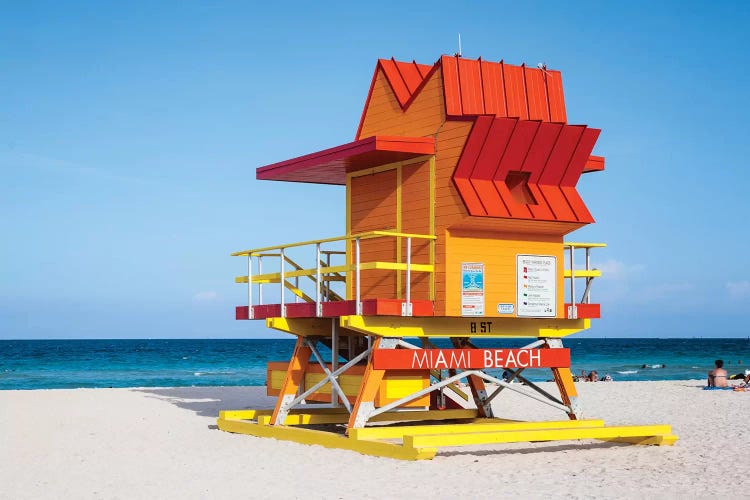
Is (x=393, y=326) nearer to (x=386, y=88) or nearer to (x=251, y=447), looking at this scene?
(x=251, y=447)

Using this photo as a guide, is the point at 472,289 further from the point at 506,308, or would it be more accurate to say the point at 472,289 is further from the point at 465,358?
the point at 465,358

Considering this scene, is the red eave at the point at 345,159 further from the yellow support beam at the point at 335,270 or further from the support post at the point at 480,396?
the support post at the point at 480,396

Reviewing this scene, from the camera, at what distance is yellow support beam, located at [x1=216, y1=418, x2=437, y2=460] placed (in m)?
14.8

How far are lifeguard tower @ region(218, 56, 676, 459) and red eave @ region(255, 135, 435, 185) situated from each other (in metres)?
0.03

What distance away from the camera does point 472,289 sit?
1653 cm

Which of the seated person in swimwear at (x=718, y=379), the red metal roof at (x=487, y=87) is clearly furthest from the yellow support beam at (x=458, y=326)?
the seated person in swimwear at (x=718, y=379)

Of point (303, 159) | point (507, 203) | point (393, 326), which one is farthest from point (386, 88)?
point (393, 326)

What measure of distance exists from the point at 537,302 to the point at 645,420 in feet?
20.7

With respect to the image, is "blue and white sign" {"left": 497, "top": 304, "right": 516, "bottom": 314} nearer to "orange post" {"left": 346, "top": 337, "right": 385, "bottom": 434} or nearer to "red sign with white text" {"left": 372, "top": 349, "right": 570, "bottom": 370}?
"red sign with white text" {"left": 372, "top": 349, "right": 570, "bottom": 370}

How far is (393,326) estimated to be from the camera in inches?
638

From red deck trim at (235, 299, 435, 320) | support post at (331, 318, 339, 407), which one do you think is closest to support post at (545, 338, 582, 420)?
red deck trim at (235, 299, 435, 320)

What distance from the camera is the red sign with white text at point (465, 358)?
52.2 ft

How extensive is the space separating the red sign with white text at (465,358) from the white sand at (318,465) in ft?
4.19

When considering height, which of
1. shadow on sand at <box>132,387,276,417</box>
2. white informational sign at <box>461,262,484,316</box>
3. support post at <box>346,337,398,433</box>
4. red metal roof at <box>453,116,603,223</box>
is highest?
red metal roof at <box>453,116,603,223</box>
